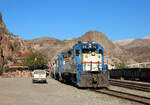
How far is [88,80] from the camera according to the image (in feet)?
64.9

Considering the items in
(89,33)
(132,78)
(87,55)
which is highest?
(89,33)

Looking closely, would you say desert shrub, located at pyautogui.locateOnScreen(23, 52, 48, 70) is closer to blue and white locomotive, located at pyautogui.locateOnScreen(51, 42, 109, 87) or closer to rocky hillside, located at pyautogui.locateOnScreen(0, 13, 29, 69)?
rocky hillside, located at pyautogui.locateOnScreen(0, 13, 29, 69)

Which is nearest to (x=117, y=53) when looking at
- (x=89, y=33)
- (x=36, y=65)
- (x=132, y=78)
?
(x=89, y=33)

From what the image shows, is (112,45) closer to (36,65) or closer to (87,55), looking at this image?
(36,65)

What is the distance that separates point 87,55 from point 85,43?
3.87 ft

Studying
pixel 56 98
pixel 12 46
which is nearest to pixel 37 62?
pixel 12 46

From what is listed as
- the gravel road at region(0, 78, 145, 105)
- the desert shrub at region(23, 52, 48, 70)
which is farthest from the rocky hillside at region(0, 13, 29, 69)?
the gravel road at region(0, 78, 145, 105)

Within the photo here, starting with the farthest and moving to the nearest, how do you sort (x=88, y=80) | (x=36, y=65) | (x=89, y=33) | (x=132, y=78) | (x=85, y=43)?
(x=89, y=33) < (x=36, y=65) < (x=132, y=78) < (x=85, y=43) < (x=88, y=80)

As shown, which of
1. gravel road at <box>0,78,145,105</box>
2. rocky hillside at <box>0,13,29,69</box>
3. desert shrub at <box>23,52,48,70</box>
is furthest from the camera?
rocky hillside at <box>0,13,29,69</box>

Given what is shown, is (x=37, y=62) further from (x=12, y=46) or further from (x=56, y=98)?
(x=56, y=98)

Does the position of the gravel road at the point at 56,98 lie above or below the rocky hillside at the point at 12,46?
below

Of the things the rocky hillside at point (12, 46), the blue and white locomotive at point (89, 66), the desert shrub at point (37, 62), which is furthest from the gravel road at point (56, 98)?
the rocky hillside at point (12, 46)

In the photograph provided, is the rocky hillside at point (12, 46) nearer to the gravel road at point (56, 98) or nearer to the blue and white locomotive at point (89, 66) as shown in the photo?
the blue and white locomotive at point (89, 66)

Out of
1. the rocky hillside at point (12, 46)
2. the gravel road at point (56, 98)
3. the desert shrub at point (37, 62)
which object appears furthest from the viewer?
the rocky hillside at point (12, 46)
